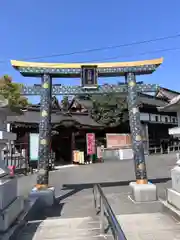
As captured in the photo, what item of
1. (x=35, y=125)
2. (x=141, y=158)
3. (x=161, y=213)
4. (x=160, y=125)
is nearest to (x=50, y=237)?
(x=161, y=213)

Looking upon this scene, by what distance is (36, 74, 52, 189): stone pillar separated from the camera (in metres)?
8.17

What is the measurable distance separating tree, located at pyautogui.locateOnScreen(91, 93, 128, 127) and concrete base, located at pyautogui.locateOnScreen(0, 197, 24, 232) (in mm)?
19339

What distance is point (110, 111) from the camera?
2544 cm

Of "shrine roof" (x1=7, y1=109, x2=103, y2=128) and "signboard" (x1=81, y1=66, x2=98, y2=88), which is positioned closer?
"signboard" (x1=81, y1=66, x2=98, y2=88)

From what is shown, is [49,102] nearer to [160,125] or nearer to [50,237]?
[50,237]

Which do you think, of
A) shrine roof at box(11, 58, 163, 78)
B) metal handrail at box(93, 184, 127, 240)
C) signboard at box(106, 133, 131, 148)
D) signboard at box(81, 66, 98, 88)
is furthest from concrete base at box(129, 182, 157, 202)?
signboard at box(106, 133, 131, 148)

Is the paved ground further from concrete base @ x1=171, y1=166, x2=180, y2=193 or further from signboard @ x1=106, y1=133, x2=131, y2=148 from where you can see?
signboard @ x1=106, y1=133, x2=131, y2=148

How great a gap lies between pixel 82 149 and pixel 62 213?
17033 millimetres

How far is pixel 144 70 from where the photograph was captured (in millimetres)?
8672

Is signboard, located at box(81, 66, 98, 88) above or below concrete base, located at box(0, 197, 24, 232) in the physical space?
above

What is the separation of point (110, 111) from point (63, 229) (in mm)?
20526

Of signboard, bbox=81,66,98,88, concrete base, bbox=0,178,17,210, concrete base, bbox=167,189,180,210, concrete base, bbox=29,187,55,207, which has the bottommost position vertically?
concrete base, bbox=29,187,55,207

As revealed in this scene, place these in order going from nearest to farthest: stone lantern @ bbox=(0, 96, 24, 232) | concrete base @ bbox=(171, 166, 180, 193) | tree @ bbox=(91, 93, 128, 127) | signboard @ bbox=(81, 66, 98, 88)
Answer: stone lantern @ bbox=(0, 96, 24, 232)
concrete base @ bbox=(171, 166, 180, 193)
signboard @ bbox=(81, 66, 98, 88)
tree @ bbox=(91, 93, 128, 127)

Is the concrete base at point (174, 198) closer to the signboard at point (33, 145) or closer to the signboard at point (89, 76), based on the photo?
the signboard at point (89, 76)
